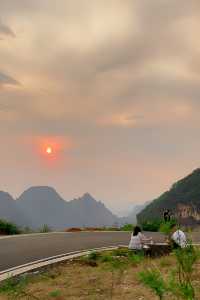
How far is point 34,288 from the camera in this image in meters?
10.7

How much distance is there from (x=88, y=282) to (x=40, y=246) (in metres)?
8.26

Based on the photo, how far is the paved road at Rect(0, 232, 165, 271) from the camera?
15.7 m

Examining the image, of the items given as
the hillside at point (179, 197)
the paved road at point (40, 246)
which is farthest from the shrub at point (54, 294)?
the hillside at point (179, 197)

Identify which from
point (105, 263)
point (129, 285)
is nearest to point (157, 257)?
point (105, 263)

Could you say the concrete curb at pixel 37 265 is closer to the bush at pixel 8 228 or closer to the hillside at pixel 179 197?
the bush at pixel 8 228

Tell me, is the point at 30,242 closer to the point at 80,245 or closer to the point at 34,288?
the point at 80,245

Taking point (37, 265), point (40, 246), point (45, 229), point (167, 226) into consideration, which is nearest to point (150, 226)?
point (45, 229)

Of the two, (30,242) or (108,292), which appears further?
(30,242)

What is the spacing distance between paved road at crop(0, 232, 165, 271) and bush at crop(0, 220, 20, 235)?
18.4 feet

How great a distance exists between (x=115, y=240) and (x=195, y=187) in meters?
123

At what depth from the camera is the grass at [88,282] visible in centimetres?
964

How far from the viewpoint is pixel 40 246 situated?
1909cm

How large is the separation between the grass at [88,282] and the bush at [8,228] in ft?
46.5

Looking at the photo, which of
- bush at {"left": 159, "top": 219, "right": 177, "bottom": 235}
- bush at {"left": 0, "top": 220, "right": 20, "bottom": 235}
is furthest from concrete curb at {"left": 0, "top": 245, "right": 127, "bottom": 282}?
bush at {"left": 0, "top": 220, "right": 20, "bottom": 235}
